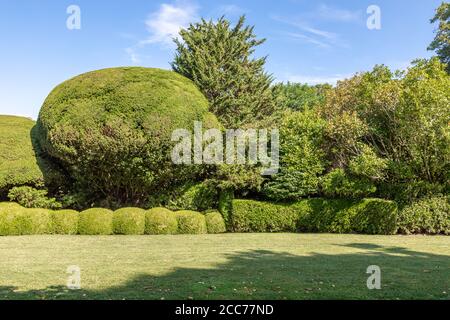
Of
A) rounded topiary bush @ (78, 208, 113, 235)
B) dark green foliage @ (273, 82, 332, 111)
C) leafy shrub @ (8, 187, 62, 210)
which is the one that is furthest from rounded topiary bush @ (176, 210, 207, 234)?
dark green foliage @ (273, 82, 332, 111)

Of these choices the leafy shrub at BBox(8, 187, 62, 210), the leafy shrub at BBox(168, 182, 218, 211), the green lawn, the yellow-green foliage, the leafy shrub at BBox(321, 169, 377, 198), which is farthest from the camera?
the leafy shrub at BBox(168, 182, 218, 211)

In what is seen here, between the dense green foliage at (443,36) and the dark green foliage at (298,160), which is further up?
the dense green foliage at (443,36)

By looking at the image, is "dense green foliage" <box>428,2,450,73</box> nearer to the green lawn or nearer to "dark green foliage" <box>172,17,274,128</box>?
"dark green foliage" <box>172,17,274,128</box>

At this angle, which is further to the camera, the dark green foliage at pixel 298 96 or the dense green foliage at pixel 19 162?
the dark green foliage at pixel 298 96

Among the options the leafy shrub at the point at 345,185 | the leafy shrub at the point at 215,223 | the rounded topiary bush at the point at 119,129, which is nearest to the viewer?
the leafy shrub at the point at 345,185

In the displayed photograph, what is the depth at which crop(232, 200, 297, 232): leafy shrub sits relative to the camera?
18.4 metres

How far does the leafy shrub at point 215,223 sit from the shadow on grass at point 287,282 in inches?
302

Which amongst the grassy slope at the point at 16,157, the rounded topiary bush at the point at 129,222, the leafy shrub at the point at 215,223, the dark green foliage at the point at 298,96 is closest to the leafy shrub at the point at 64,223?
the rounded topiary bush at the point at 129,222

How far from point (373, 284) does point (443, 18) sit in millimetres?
37309

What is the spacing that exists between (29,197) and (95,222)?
4.15 m

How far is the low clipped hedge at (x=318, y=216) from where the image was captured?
1741 cm

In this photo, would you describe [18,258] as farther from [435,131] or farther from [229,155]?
[435,131]

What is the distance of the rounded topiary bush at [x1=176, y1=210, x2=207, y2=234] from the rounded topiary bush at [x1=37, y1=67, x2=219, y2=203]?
9.00 ft

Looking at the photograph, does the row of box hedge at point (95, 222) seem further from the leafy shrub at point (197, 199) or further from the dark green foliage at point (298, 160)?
the dark green foliage at point (298, 160)
